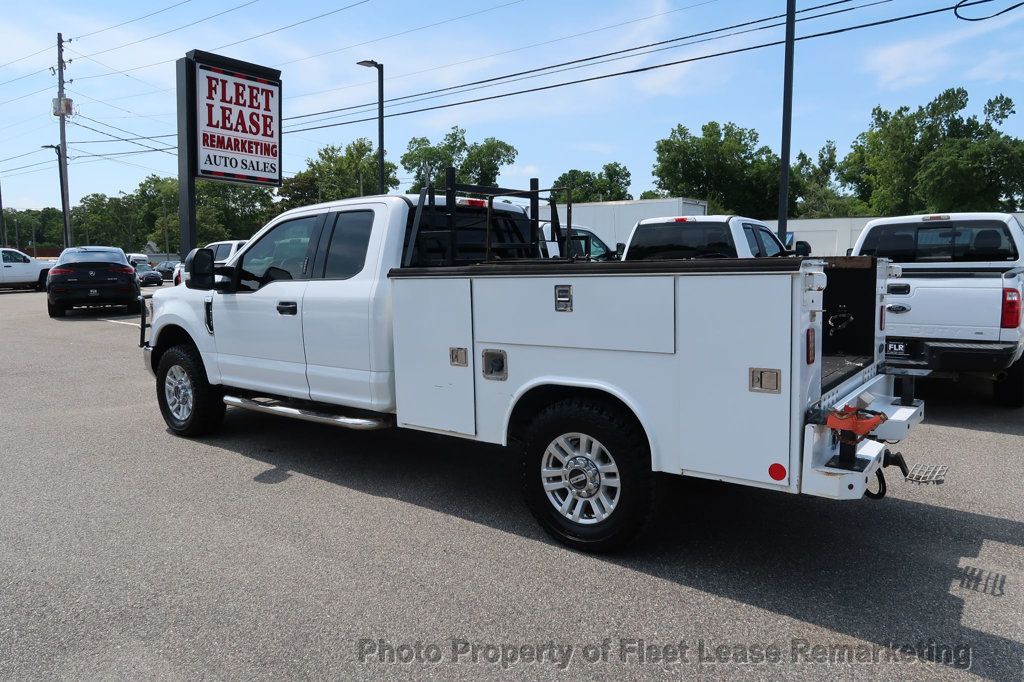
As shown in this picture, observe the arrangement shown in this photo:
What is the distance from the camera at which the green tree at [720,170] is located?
193 ft

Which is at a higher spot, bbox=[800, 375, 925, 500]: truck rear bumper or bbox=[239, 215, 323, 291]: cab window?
bbox=[239, 215, 323, 291]: cab window

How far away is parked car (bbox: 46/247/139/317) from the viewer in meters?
18.9

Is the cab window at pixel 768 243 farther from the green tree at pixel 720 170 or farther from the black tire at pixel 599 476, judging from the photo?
the green tree at pixel 720 170

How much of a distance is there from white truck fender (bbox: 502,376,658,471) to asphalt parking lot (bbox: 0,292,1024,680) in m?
0.71

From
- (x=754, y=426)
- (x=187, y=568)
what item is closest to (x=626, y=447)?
(x=754, y=426)

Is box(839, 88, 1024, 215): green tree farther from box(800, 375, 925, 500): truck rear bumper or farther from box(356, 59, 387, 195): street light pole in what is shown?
box(800, 375, 925, 500): truck rear bumper

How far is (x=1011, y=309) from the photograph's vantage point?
6953mm

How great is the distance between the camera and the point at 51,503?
5.23 metres

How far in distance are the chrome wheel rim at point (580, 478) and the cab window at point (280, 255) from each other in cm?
265

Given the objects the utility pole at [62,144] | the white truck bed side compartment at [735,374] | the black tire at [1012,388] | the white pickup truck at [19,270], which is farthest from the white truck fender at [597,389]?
the utility pole at [62,144]

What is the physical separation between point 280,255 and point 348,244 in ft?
2.73

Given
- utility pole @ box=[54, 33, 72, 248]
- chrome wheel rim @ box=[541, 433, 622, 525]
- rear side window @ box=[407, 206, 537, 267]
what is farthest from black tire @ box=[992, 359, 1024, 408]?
utility pole @ box=[54, 33, 72, 248]

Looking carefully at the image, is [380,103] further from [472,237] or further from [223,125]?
[472,237]

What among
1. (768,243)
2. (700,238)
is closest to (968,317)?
(700,238)
